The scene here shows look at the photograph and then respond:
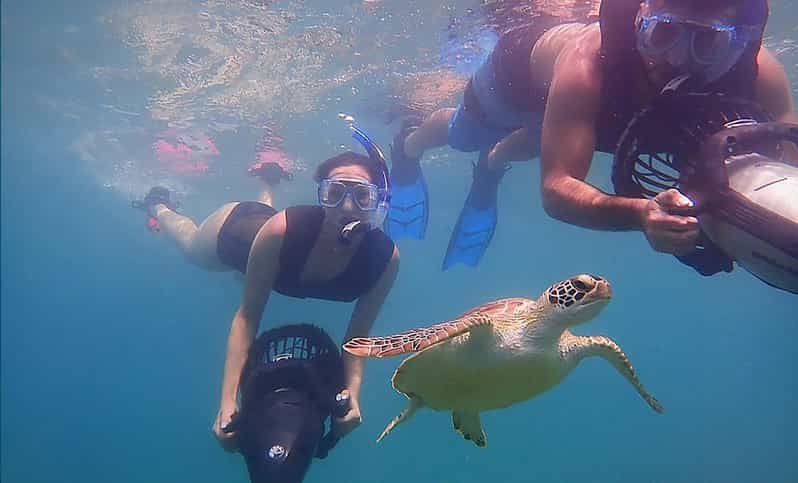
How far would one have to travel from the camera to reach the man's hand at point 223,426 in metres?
3.85

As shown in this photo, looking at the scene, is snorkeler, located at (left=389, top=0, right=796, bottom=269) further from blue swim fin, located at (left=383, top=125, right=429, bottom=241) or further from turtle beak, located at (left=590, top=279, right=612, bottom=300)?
blue swim fin, located at (left=383, top=125, right=429, bottom=241)

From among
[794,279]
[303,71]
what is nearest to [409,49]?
[303,71]

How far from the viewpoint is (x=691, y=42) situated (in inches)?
98.9

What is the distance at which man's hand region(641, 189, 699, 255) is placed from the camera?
5.61 feet

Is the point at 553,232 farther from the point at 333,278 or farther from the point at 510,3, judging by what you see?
the point at 333,278

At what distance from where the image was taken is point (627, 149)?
2377 millimetres

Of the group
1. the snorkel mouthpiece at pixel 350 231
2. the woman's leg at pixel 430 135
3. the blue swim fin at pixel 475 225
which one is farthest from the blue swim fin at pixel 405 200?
the snorkel mouthpiece at pixel 350 231

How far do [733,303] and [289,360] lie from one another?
6077 cm

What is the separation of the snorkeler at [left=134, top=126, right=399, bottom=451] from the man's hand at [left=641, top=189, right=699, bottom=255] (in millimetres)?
3106

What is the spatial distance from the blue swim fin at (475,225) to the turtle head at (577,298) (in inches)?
185

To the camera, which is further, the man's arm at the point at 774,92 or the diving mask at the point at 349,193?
the diving mask at the point at 349,193

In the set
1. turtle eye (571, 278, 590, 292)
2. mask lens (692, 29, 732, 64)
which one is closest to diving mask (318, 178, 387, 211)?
turtle eye (571, 278, 590, 292)

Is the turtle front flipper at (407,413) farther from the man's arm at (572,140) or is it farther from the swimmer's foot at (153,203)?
the swimmer's foot at (153,203)

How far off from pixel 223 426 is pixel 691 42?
398 centimetres
